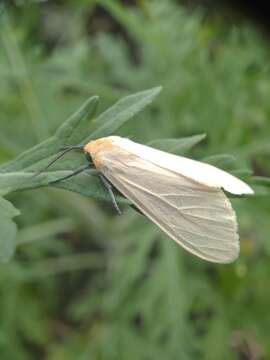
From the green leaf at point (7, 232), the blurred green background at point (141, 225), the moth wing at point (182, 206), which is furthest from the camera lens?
the blurred green background at point (141, 225)

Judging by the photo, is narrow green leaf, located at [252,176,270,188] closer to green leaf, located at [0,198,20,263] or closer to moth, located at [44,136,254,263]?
moth, located at [44,136,254,263]

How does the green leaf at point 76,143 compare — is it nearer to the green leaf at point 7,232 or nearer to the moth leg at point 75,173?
the moth leg at point 75,173

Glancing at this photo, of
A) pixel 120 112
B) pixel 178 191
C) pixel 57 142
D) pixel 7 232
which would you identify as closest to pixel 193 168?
pixel 178 191

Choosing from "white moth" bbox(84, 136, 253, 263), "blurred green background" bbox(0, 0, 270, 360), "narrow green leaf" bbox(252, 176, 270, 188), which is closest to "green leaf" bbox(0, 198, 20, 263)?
"white moth" bbox(84, 136, 253, 263)

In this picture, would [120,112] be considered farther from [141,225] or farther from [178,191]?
[141,225]

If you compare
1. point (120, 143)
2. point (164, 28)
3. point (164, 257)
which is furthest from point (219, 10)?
point (120, 143)

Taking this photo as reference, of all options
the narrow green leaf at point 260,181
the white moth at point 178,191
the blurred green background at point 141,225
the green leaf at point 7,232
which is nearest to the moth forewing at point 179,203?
the white moth at point 178,191

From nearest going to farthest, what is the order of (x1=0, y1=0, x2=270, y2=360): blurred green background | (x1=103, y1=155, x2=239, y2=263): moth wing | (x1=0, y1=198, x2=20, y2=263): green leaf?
(x1=0, y1=198, x2=20, y2=263): green leaf
(x1=103, y1=155, x2=239, y2=263): moth wing
(x1=0, y1=0, x2=270, y2=360): blurred green background

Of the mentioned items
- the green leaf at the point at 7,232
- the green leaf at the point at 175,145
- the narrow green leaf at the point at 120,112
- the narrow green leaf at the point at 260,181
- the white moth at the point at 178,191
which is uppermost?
the narrow green leaf at the point at 120,112
